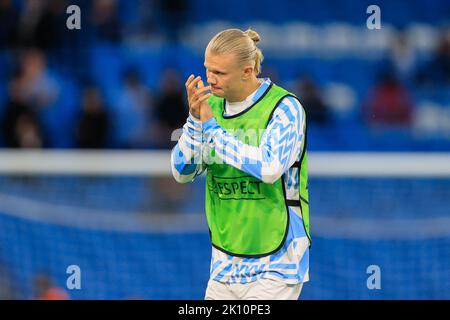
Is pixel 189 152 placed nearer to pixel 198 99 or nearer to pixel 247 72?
pixel 198 99

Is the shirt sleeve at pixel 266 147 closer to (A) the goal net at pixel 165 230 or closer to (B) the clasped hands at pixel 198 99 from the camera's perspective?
(B) the clasped hands at pixel 198 99

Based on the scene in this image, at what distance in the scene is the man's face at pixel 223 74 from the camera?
4.27m

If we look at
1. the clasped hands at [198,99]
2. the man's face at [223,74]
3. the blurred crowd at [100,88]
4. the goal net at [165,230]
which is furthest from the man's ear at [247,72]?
the blurred crowd at [100,88]

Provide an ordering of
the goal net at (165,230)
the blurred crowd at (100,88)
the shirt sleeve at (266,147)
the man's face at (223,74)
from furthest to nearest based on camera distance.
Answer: the blurred crowd at (100,88) → the goal net at (165,230) → the man's face at (223,74) → the shirt sleeve at (266,147)

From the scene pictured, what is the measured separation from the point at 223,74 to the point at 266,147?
0.39 m

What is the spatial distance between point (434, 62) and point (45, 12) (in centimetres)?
463

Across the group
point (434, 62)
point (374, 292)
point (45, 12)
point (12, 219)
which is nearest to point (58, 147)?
point (12, 219)

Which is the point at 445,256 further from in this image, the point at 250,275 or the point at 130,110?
the point at 250,275

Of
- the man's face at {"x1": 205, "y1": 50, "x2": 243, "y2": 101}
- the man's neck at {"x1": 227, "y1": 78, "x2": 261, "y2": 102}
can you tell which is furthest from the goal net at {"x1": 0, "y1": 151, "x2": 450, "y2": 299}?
the man's face at {"x1": 205, "y1": 50, "x2": 243, "y2": 101}

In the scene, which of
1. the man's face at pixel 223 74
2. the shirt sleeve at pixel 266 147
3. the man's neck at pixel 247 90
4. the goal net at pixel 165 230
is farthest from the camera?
the goal net at pixel 165 230

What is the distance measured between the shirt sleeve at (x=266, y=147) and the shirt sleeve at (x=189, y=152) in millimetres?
44

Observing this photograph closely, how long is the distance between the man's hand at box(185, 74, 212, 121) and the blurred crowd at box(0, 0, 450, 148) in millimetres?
4755

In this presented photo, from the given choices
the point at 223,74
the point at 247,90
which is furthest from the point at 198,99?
the point at 247,90

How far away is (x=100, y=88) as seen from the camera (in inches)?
417
